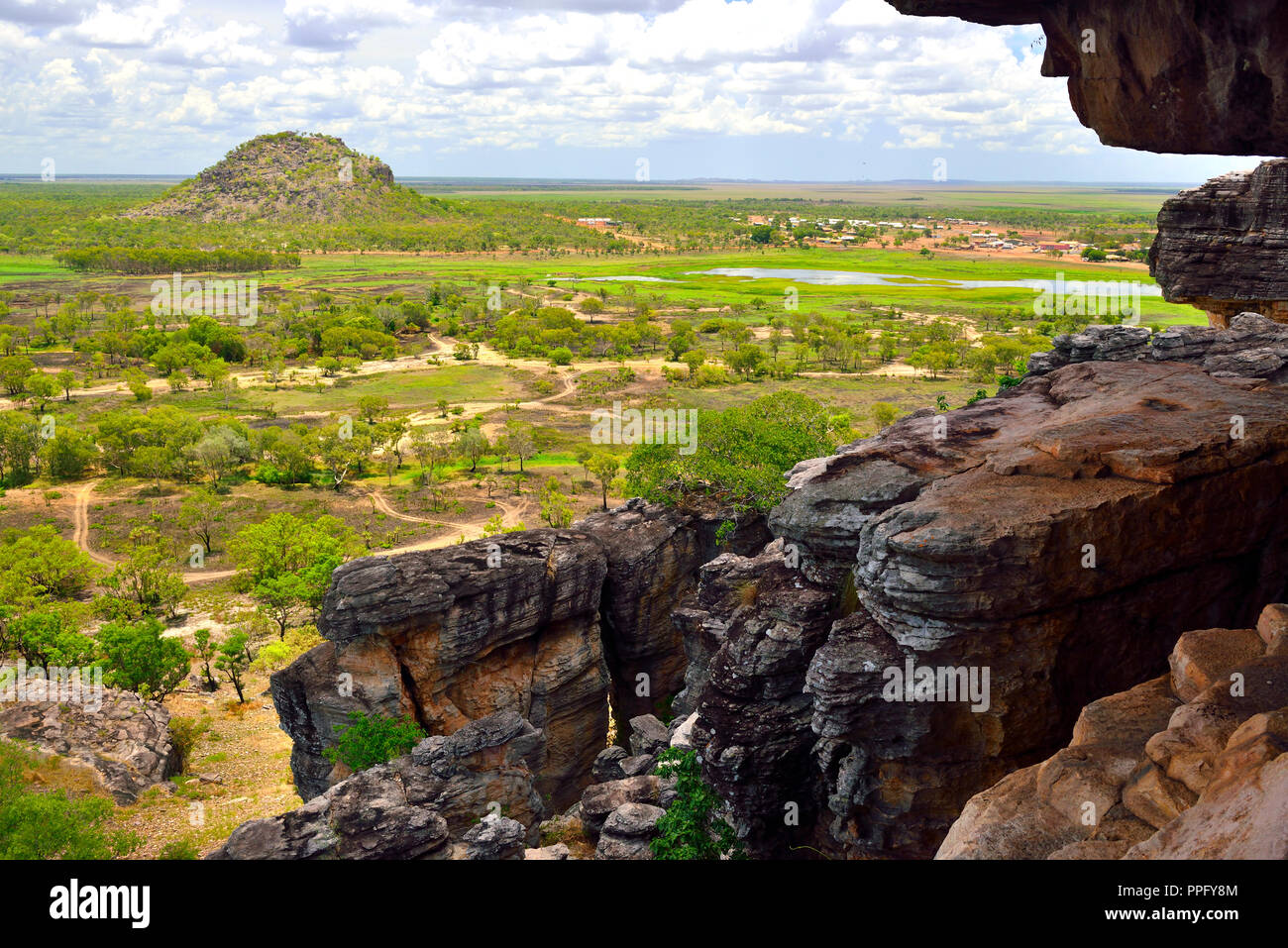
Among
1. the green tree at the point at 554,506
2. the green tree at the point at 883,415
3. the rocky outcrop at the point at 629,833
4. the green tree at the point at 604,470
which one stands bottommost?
the rocky outcrop at the point at 629,833

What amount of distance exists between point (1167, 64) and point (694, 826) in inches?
771

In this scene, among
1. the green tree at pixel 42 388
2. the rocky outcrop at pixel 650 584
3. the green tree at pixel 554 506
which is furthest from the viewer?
the green tree at pixel 42 388

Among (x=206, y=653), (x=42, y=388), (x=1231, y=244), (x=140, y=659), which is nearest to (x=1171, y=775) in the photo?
(x=1231, y=244)

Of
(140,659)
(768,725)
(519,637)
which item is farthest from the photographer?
(140,659)

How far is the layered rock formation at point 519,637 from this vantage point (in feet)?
101

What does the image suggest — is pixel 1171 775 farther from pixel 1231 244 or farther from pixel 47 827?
pixel 47 827

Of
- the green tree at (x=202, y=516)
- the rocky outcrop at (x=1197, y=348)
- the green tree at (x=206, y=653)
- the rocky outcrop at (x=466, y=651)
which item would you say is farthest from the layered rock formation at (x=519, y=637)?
the green tree at (x=202, y=516)

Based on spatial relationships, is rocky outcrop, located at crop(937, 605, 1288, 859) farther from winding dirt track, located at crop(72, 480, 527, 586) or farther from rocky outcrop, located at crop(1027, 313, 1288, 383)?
winding dirt track, located at crop(72, 480, 527, 586)

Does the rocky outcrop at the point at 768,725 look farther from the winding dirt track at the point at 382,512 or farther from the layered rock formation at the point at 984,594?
the winding dirt track at the point at 382,512

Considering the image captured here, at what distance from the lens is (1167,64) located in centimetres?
1658

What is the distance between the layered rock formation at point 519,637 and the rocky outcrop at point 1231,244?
17220 mm

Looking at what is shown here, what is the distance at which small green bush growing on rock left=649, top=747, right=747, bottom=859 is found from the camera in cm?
2280

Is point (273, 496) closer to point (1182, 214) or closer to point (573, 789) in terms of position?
point (573, 789)

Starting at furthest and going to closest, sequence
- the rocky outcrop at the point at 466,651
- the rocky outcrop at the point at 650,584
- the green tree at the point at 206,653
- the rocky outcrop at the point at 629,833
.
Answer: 1. the green tree at the point at 206,653
2. the rocky outcrop at the point at 650,584
3. the rocky outcrop at the point at 466,651
4. the rocky outcrop at the point at 629,833
